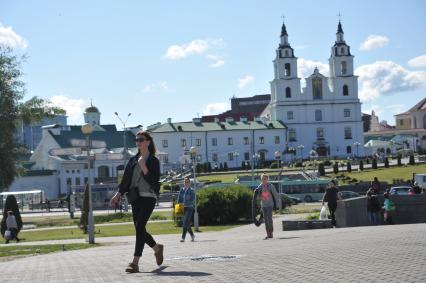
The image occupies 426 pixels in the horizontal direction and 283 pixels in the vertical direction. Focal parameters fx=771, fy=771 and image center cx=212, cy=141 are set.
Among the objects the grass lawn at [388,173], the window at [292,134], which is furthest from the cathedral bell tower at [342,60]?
the grass lawn at [388,173]

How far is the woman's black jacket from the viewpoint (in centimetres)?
977

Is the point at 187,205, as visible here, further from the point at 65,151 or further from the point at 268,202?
the point at 65,151

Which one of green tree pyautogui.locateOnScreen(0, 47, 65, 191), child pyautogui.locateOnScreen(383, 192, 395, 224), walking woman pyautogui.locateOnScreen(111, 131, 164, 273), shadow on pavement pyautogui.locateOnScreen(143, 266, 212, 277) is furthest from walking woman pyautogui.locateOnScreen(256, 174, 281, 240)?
green tree pyautogui.locateOnScreen(0, 47, 65, 191)

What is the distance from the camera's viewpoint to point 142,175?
9.79 metres

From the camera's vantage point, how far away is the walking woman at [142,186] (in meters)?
9.77

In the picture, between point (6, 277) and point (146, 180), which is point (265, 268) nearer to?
point (146, 180)

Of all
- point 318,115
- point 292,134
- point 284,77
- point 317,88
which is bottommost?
point 292,134

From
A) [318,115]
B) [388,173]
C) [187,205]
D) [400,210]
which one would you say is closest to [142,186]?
[187,205]

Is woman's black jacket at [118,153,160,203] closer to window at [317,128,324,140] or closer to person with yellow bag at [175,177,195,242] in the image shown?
person with yellow bag at [175,177,195,242]

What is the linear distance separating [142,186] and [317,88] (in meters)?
117

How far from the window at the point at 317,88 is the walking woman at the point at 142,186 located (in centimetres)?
11663

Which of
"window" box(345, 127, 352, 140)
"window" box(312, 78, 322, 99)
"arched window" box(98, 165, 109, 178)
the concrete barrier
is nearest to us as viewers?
the concrete barrier

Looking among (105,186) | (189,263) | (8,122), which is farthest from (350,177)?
(189,263)

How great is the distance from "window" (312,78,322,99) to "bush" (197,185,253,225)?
9504 centimetres
